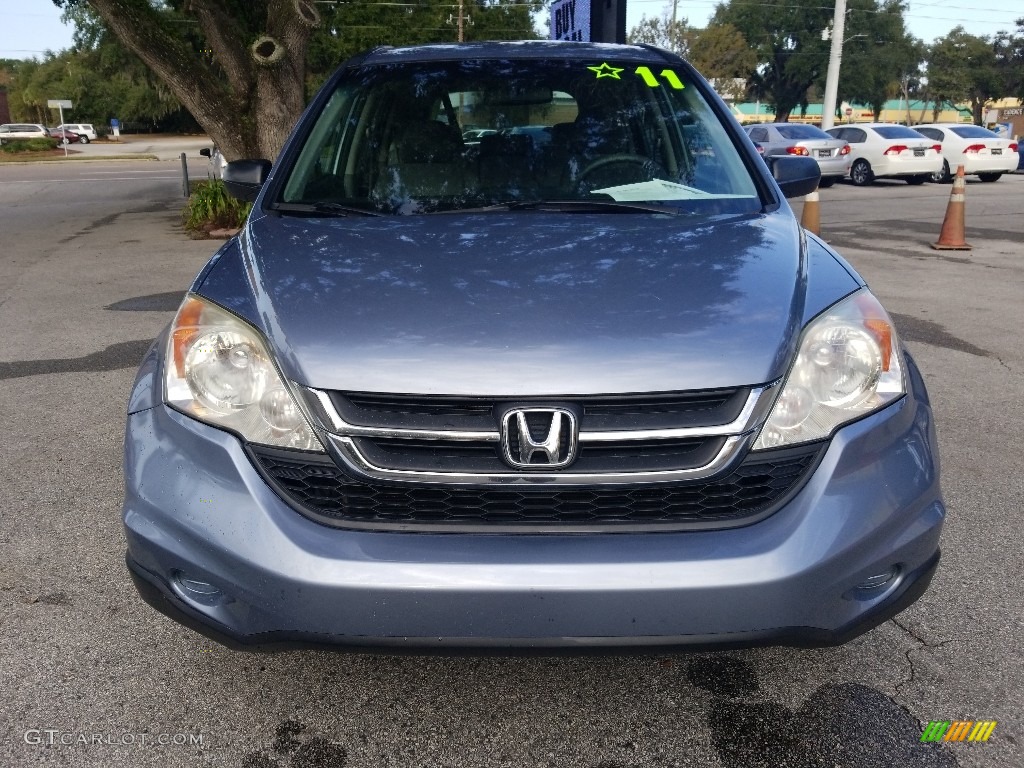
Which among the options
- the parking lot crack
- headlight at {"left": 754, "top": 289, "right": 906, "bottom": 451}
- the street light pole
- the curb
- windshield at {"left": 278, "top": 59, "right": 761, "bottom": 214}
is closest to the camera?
headlight at {"left": 754, "top": 289, "right": 906, "bottom": 451}

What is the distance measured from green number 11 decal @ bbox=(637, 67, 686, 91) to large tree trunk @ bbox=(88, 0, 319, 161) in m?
8.68

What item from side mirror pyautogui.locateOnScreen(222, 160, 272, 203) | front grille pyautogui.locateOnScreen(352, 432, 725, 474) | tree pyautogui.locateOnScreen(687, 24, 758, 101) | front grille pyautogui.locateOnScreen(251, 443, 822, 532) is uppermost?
tree pyautogui.locateOnScreen(687, 24, 758, 101)

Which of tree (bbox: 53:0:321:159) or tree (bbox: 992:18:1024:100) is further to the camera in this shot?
tree (bbox: 992:18:1024:100)

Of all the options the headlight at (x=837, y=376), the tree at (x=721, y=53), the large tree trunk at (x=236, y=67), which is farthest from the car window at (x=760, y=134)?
the tree at (x=721, y=53)

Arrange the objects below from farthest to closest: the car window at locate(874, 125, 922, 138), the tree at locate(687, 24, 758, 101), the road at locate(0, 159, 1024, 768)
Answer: the tree at locate(687, 24, 758, 101), the car window at locate(874, 125, 922, 138), the road at locate(0, 159, 1024, 768)

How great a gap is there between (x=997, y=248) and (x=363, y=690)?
11.0m

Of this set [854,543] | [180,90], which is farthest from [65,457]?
[180,90]

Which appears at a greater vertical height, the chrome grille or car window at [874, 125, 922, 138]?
the chrome grille

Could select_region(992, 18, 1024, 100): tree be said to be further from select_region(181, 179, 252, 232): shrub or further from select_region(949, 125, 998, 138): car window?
select_region(181, 179, 252, 232): shrub

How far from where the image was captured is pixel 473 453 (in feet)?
6.27

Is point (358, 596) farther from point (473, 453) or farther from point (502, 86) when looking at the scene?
point (502, 86)

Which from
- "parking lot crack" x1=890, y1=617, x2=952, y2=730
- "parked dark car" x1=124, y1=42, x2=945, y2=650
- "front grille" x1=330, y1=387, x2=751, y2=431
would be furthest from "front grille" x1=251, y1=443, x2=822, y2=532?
"parking lot crack" x1=890, y1=617, x2=952, y2=730

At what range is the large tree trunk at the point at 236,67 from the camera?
1104 cm

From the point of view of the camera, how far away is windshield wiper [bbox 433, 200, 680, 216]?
110 inches
